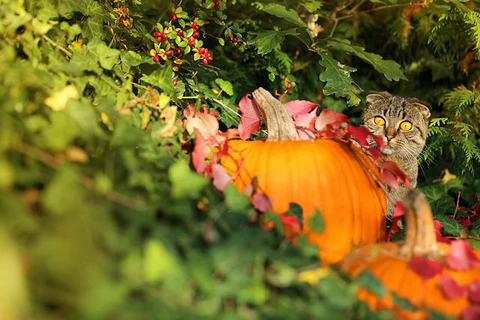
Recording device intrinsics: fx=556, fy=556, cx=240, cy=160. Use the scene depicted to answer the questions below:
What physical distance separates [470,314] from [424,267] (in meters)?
0.12

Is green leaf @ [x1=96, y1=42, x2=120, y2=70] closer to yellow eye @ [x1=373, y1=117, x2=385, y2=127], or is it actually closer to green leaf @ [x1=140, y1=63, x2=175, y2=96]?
green leaf @ [x1=140, y1=63, x2=175, y2=96]

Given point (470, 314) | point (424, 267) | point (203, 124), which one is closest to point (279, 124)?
point (203, 124)

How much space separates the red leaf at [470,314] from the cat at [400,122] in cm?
120

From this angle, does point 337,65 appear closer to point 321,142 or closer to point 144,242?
point 321,142

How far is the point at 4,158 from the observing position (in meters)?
0.91

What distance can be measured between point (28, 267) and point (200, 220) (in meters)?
0.34

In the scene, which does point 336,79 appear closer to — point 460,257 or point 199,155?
point 199,155

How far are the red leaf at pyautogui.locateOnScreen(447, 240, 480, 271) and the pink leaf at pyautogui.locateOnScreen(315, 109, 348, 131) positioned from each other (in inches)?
21.0

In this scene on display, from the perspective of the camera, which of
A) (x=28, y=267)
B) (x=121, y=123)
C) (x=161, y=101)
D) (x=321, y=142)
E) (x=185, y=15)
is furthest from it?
(x=185, y=15)

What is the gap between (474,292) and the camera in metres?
1.14

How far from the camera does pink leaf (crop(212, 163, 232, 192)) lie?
4.55ft

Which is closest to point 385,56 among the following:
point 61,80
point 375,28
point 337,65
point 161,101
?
point 375,28

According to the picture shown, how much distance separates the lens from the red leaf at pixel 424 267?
1139mm

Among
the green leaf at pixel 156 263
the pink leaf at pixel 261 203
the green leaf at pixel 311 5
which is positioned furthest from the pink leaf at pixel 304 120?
the green leaf at pixel 156 263
